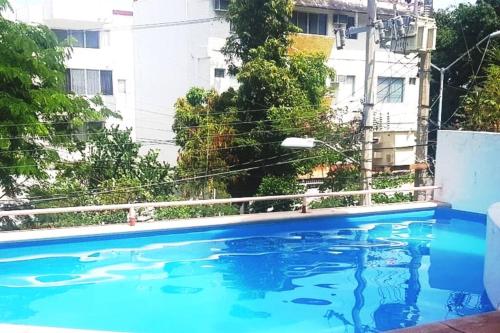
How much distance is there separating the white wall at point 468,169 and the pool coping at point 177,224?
29.7 inches

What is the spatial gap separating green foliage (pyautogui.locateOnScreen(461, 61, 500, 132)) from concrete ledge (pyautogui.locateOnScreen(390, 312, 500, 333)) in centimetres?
712

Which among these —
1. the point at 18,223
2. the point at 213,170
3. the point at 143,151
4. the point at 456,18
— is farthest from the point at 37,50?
the point at 456,18

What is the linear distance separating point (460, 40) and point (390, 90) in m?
3.83

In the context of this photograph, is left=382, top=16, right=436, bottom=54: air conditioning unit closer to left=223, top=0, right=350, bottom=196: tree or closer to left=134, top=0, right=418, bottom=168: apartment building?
left=223, top=0, right=350, bottom=196: tree

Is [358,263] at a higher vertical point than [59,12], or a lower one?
lower

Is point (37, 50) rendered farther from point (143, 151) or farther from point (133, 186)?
point (143, 151)

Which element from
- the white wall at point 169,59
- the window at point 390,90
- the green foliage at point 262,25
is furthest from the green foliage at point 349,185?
the window at point 390,90

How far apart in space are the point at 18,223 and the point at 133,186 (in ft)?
8.94

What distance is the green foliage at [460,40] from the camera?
639 inches

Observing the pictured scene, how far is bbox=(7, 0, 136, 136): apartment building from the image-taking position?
19406mm

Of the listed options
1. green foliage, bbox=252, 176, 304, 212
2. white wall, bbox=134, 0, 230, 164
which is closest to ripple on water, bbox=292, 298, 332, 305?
green foliage, bbox=252, 176, 304, 212

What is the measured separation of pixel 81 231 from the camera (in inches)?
272

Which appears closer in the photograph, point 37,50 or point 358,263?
point 358,263

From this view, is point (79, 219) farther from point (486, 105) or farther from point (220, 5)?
point (220, 5)
